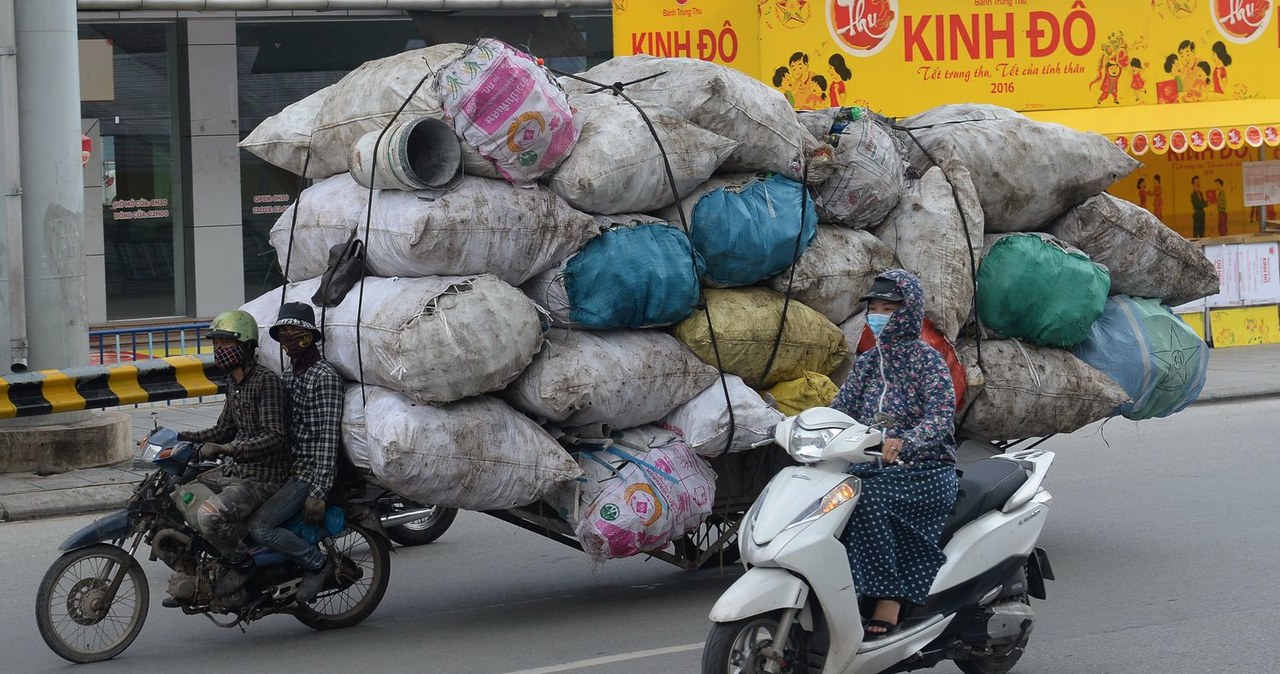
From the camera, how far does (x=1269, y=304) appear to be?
1773 centimetres

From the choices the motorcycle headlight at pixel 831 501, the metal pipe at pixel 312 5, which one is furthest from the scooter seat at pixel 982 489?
the metal pipe at pixel 312 5

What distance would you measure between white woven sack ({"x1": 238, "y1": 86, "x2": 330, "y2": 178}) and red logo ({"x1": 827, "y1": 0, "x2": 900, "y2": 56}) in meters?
10.8

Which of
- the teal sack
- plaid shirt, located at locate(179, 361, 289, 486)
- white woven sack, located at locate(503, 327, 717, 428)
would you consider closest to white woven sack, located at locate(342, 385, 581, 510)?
white woven sack, located at locate(503, 327, 717, 428)

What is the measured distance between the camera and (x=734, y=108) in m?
6.47

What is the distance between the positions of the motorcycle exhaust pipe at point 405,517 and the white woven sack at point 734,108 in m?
2.36

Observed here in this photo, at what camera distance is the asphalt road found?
19.4 feet

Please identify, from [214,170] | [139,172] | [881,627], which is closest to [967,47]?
[214,170]

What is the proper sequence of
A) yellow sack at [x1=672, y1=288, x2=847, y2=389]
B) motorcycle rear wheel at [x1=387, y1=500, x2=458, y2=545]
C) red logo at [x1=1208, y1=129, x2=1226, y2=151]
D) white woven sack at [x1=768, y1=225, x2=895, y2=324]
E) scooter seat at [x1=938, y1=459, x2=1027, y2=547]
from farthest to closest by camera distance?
red logo at [x1=1208, y1=129, x2=1226, y2=151] < motorcycle rear wheel at [x1=387, y1=500, x2=458, y2=545] < white woven sack at [x1=768, y1=225, x2=895, y2=324] < yellow sack at [x1=672, y1=288, x2=847, y2=389] < scooter seat at [x1=938, y1=459, x2=1027, y2=547]

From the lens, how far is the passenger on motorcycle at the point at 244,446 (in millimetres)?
5832

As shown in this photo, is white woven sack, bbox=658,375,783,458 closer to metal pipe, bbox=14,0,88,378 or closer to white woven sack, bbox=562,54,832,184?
white woven sack, bbox=562,54,832,184

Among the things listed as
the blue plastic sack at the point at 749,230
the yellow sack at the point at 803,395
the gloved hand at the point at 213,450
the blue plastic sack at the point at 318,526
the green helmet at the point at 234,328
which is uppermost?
the blue plastic sack at the point at 749,230

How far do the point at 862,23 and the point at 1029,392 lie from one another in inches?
410

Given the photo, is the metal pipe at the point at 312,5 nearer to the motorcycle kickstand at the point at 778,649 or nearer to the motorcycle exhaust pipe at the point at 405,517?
the motorcycle exhaust pipe at the point at 405,517

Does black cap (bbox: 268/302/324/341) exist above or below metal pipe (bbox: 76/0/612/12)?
below
